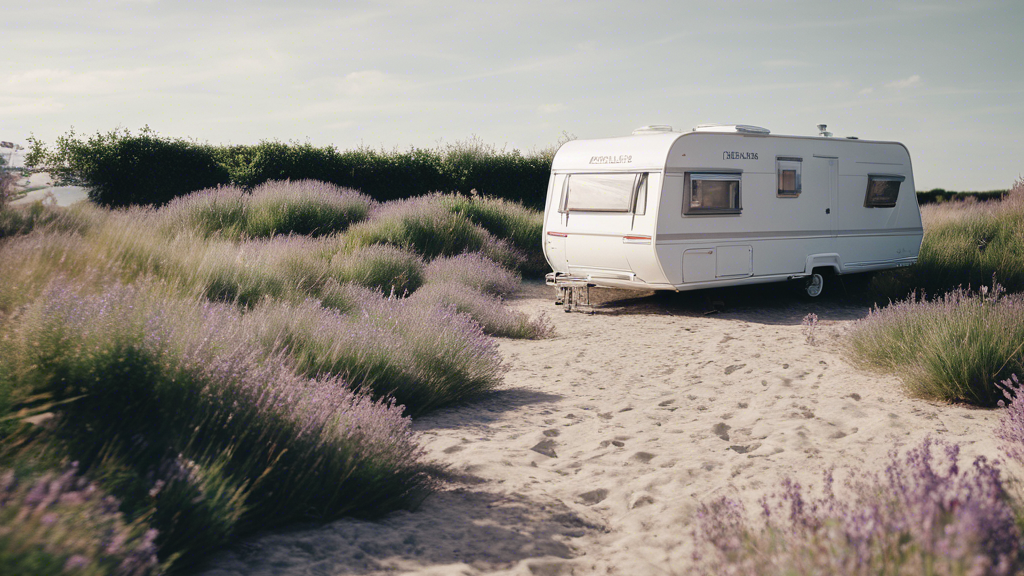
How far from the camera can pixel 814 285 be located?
1195cm

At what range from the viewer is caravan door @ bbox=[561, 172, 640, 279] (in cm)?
1040

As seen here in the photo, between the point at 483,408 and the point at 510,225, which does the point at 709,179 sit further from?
the point at 510,225

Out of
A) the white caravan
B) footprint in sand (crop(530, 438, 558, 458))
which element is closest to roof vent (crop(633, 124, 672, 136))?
the white caravan

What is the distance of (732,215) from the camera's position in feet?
34.6

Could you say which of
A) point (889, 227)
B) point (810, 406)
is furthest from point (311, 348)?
point (889, 227)

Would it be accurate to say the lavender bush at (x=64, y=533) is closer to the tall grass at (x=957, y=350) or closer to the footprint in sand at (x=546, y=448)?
the footprint in sand at (x=546, y=448)

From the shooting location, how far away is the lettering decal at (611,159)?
10.5 meters

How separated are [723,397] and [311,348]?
11.4 feet

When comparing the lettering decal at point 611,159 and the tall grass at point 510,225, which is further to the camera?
the tall grass at point 510,225

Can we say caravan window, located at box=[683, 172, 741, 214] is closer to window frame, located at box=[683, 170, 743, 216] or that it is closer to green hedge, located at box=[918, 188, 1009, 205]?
window frame, located at box=[683, 170, 743, 216]

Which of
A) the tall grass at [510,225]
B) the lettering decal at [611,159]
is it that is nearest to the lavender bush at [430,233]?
the tall grass at [510,225]

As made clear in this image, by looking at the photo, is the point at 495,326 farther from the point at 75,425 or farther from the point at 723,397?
the point at 75,425

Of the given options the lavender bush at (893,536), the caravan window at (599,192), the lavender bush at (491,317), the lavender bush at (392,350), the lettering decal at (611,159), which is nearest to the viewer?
the lavender bush at (893,536)

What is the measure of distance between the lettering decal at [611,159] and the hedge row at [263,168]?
9389 millimetres
